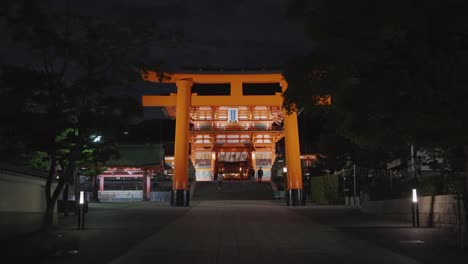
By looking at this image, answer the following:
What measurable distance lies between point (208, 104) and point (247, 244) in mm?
28074

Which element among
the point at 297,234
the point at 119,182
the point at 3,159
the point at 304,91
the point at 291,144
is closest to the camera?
the point at 304,91

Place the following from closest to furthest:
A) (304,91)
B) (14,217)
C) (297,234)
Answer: (304,91) < (297,234) < (14,217)

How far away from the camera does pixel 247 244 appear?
542 inches

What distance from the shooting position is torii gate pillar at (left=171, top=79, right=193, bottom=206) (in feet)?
116

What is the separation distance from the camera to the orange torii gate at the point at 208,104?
116 ft

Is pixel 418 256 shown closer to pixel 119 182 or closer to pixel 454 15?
pixel 454 15

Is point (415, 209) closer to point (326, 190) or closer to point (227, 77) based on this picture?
point (326, 190)

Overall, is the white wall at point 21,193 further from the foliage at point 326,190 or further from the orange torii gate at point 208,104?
the foliage at point 326,190

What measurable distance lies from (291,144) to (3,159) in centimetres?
2132

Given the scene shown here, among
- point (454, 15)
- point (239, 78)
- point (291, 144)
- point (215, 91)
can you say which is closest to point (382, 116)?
point (454, 15)

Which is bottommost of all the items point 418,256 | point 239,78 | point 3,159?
point 418,256

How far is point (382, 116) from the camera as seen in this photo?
12656 mm

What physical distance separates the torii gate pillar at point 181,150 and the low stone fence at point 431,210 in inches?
557

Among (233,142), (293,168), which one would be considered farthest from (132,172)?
(293,168)
